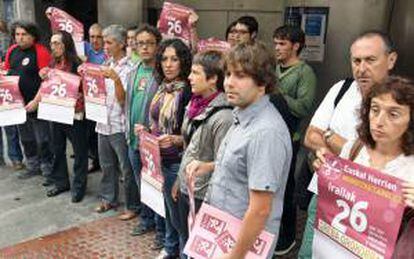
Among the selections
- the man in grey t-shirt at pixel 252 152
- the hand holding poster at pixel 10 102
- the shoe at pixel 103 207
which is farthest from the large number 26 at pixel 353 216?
the hand holding poster at pixel 10 102

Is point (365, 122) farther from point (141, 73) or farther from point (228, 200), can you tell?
point (141, 73)

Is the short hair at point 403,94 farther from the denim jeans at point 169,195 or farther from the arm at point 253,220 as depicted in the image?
the denim jeans at point 169,195

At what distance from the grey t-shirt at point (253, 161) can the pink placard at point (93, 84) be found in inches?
93.8

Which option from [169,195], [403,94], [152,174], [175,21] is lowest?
[169,195]

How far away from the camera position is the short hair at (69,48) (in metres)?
4.69

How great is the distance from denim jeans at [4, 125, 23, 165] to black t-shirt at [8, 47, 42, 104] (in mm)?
1001

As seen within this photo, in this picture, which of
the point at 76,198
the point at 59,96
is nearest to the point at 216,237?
the point at 59,96

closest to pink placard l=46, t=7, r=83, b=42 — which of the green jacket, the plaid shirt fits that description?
Answer: the plaid shirt

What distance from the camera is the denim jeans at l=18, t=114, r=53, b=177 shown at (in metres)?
5.42

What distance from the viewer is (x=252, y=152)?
78.7 inches

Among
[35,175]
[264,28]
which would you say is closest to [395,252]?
[264,28]

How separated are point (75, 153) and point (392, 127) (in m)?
3.84

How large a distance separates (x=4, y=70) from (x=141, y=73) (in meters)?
2.62

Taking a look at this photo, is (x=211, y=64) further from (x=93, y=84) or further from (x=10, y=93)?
(x=10, y=93)
